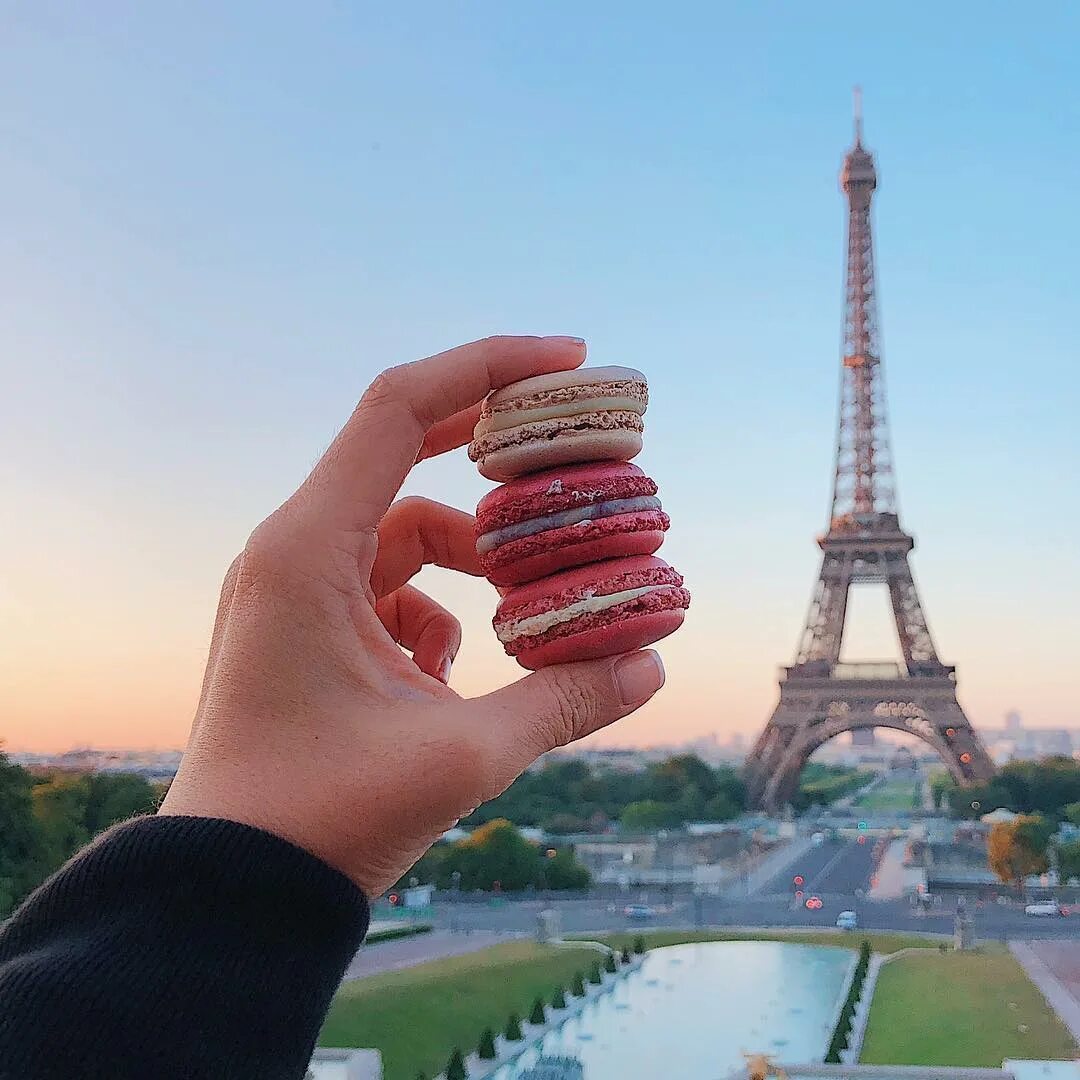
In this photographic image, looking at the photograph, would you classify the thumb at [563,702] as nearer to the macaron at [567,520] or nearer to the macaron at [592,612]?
the macaron at [592,612]

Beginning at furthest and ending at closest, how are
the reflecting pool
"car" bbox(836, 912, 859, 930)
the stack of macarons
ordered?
"car" bbox(836, 912, 859, 930), the reflecting pool, the stack of macarons

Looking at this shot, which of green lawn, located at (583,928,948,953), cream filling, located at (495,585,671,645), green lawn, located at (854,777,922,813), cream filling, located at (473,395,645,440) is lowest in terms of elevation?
green lawn, located at (854,777,922,813)

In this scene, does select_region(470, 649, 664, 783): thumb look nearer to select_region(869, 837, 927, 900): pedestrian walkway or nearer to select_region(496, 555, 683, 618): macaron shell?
select_region(496, 555, 683, 618): macaron shell

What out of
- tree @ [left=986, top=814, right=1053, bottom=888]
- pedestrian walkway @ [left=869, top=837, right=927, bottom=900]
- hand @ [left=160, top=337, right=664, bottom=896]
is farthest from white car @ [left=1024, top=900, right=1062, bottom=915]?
hand @ [left=160, top=337, right=664, bottom=896]

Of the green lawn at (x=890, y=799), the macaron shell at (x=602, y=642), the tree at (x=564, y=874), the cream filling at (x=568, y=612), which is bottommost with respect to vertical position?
the green lawn at (x=890, y=799)

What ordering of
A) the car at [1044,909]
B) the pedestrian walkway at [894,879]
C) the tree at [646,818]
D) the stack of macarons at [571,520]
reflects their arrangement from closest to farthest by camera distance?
the stack of macarons at [571,520] → the car at [1044,909] → the pedestrian walkway at [894,879] → the tree at [646,818]

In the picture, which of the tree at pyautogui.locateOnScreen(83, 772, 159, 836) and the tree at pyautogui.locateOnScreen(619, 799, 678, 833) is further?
the tree at pyautogui.locateOnScreen(619, 799, 678, 833)

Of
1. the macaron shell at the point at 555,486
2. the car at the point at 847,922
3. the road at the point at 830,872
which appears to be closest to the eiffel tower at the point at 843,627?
the road at the point at 830,872
